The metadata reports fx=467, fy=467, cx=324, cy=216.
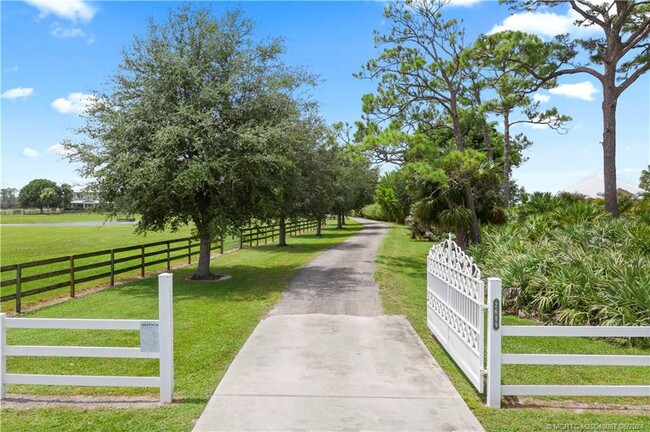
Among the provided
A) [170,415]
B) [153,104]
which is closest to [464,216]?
[153,104]

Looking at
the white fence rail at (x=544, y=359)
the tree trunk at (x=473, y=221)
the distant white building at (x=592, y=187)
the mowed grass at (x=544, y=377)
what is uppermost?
the distant white building at (x=592, y=187)

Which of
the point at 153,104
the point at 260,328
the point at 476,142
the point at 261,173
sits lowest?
the point at 260,328

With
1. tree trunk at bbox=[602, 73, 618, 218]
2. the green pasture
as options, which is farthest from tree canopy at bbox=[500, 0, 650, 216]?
the green pasture

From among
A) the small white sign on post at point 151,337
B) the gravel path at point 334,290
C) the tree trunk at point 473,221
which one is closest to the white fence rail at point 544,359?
the small white sign on post at point 151,337

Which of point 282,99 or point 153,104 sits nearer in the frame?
point 153,104

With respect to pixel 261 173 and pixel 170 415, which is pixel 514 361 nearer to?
pixel 170 415

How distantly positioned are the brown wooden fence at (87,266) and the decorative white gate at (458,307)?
8.35 m

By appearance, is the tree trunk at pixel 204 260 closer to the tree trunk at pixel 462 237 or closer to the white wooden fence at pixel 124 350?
the white wooden fence at pixel 124 350

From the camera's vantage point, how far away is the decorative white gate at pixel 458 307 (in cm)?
528

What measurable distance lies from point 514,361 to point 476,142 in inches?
1405

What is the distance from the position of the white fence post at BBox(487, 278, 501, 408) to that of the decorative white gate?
0.22 meters

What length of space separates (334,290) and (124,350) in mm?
7331

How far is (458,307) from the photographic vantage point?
614 cm

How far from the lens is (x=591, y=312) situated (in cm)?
820
